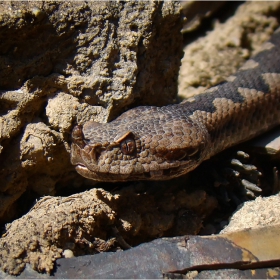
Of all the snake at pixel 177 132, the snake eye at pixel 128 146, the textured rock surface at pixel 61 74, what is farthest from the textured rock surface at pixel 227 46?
the snake eye at pixel 128 146

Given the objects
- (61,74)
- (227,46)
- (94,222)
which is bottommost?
(94,222)

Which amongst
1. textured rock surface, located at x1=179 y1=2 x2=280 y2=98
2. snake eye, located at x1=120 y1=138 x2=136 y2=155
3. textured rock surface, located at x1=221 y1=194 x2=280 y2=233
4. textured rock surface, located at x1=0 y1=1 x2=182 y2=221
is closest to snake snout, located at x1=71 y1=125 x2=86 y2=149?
snake eye, located at x1=120 y1=138 x2=136 y2=155

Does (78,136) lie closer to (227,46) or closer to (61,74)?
(61,74)

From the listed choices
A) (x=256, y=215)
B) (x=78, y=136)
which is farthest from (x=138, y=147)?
(x=256, y=215)

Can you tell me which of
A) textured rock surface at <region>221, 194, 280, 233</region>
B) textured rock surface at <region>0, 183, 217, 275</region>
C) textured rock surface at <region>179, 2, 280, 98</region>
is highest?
textured rock surface at <region>179, 2, 280, 98</region>

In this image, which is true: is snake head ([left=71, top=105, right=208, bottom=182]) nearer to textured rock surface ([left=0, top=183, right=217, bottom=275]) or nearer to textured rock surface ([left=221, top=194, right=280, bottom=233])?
textured rock surface ([left=0, top=183, right=217, bottom=275])

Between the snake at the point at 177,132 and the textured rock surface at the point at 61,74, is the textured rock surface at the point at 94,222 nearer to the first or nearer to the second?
the snake at the point at 177,132

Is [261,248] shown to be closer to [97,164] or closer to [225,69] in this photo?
[97,164]

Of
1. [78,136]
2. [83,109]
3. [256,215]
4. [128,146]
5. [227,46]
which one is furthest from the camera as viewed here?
[227,46]
